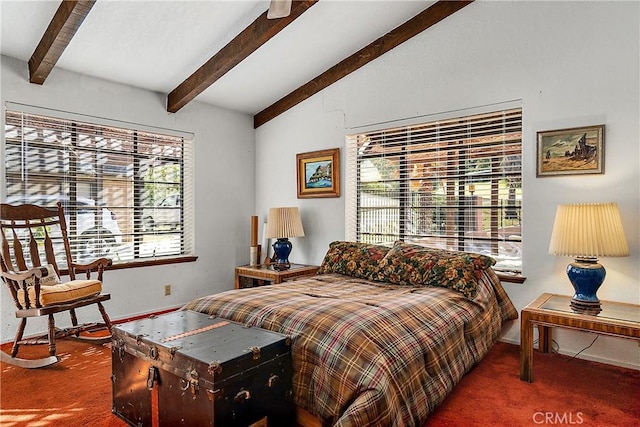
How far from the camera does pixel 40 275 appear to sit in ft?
8.64

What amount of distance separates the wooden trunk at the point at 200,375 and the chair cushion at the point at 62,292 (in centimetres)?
103

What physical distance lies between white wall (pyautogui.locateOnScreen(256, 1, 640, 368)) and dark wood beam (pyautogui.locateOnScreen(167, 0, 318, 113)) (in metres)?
1.20

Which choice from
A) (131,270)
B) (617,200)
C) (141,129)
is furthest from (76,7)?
(617,200)

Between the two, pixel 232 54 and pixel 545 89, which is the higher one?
pixel 232 54

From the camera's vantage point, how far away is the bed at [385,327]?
1.73 meters

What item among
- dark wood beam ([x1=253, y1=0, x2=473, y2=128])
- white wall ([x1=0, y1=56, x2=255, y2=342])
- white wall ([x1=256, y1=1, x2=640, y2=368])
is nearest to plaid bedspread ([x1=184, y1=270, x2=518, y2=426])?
white wall ([x1=256, y1=1, x2=640, y2=368])

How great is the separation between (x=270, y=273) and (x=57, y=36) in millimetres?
2564

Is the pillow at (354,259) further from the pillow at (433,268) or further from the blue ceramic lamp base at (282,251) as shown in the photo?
the blue ceramic lamp base at (282,251)

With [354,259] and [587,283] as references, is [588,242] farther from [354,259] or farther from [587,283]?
[354,259]

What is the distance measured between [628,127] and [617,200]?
1.62ft

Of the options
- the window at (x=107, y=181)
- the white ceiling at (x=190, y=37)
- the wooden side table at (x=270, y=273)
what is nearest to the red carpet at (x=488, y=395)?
the window at (x=107, y=181)

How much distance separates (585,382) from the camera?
8.12 ft

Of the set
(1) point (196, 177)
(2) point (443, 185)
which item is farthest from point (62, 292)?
(2) point (443, 185)

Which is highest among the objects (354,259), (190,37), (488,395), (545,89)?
(190,37)
